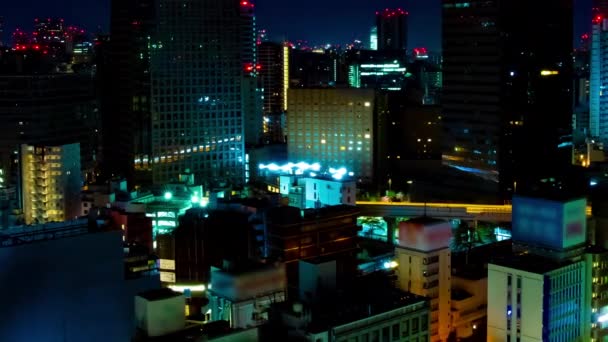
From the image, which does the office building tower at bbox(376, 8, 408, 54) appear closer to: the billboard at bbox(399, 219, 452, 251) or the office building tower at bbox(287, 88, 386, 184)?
the office building tower at bbox(287, 88, 386, 184)

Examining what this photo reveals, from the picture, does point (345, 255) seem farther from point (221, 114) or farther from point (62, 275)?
point (221, 114)

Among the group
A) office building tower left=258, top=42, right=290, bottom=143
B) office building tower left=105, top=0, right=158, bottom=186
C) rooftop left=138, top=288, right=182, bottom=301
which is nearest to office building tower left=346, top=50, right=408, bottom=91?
office building tower left=258, top=42, right=290, bottom=143

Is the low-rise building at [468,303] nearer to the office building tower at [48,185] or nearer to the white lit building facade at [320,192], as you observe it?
the white lit building facade at [320,192]

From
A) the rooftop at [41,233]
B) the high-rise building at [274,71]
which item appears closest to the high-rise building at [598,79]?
the high-rise building at [274,71]

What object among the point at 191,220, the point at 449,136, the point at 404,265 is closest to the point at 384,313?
the point at 404,265

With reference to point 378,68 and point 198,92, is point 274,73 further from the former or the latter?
point 198,92

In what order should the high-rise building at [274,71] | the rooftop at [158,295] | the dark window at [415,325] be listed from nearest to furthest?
the rooftop at [158,295] < the dark window at [415,325] < the high-rise building at [274,71]
